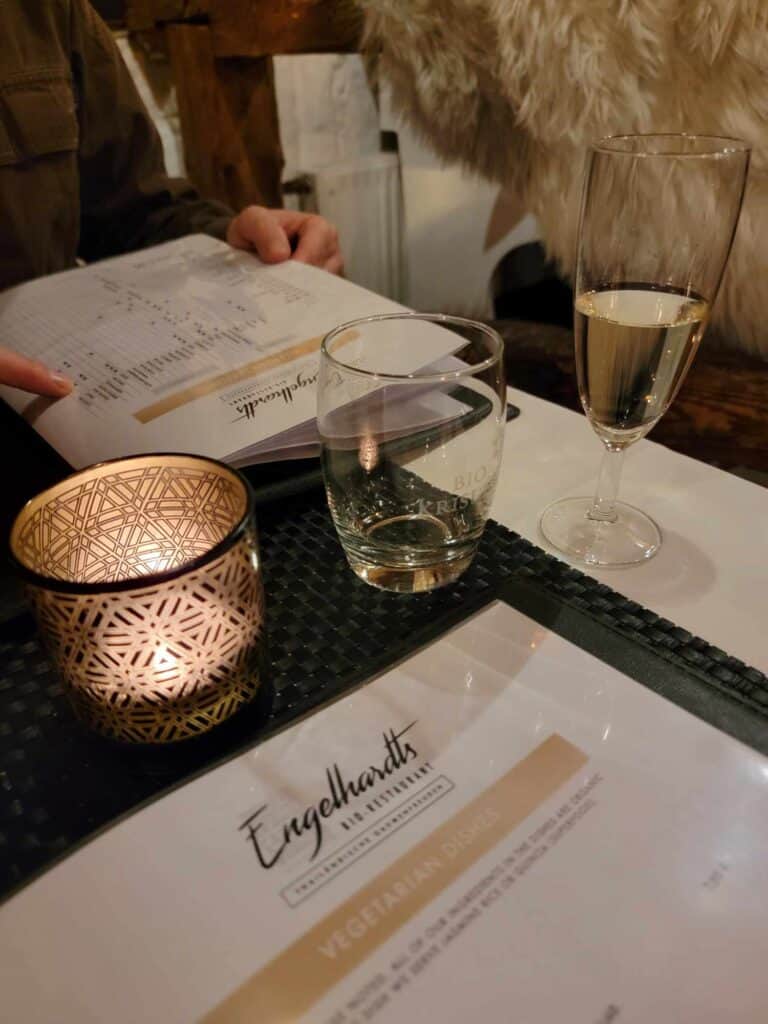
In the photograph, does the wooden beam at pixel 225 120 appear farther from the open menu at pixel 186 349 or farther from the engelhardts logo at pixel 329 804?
the engelhardts logo at pixel 329 804

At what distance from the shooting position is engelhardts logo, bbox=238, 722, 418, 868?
12.1 inches

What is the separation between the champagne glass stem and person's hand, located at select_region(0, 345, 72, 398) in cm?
39

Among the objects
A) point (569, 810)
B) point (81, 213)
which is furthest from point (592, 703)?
point (81, 213)

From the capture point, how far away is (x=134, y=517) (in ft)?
1.38

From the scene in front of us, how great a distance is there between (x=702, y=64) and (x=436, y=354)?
613 millimetres

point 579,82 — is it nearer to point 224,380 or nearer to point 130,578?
point 224,380

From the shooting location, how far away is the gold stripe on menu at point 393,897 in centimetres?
26

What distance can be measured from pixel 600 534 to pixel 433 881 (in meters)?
0.30

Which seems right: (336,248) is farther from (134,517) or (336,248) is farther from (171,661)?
(171,661)

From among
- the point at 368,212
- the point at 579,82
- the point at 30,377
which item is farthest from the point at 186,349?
the point at 368,212

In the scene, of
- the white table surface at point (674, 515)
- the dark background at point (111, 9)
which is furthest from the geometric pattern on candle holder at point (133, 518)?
the dark background at point (111, 9)

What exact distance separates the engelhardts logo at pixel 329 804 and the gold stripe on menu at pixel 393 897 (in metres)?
0.03

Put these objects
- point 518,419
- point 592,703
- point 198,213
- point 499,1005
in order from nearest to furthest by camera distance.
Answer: point 499,1005 < point 592,703 < point 518,419 < point 198,213

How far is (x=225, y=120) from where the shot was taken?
1.36 meters
